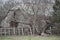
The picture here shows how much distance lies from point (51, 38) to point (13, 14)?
4.38 feet

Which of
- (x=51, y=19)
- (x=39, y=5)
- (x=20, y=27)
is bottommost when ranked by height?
(x=20, y=27)

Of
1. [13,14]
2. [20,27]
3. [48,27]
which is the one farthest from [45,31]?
[13,14]

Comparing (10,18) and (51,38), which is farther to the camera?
(10,18)

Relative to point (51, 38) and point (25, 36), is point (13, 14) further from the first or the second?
point (51, 38)

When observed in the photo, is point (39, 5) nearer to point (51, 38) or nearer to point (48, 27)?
point (48, 27)

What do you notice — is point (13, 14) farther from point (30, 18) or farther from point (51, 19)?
point (51, 19)

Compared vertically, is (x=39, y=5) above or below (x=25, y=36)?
above

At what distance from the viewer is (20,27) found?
3994 mm

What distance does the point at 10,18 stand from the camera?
3.94 m

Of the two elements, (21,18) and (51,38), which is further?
(21,18)

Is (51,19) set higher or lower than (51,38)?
higher

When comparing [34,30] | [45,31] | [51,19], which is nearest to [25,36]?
[34,30]

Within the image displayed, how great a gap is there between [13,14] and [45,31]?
3.57 ft

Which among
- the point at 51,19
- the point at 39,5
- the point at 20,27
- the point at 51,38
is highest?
the point at 39,5
